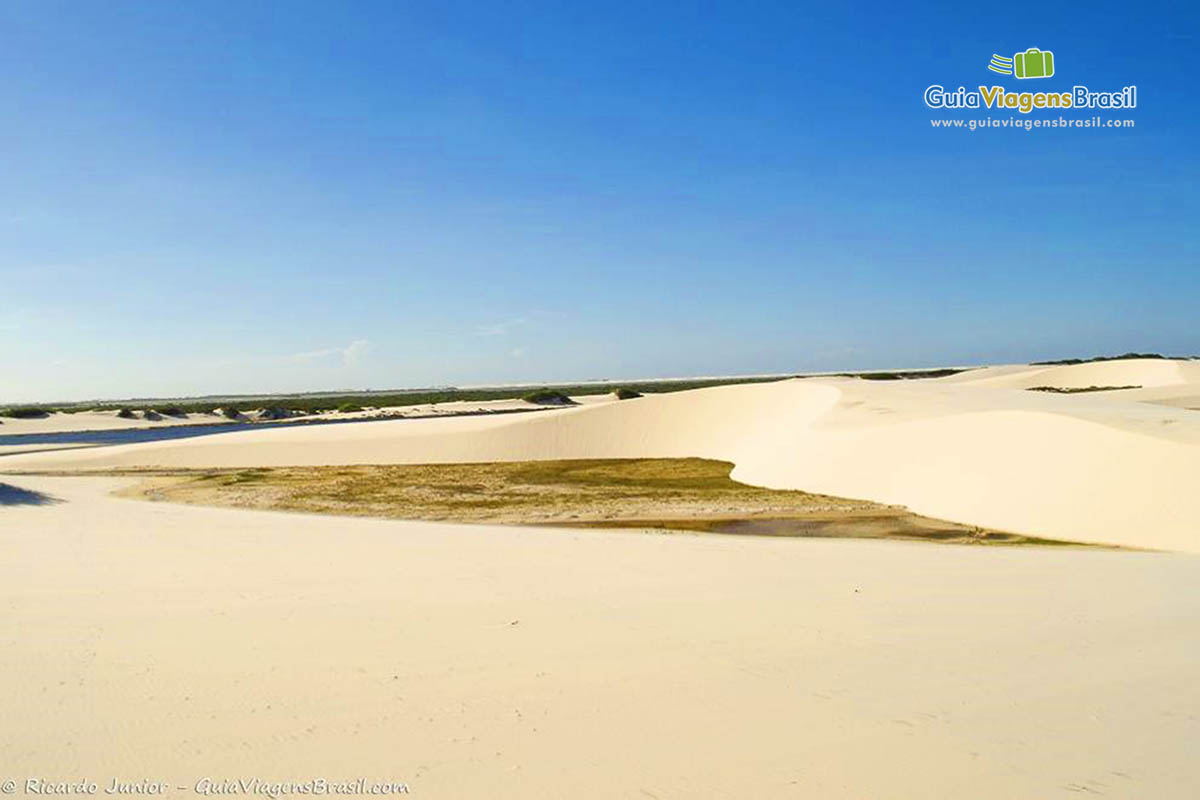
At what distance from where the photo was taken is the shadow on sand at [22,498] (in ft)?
50.0

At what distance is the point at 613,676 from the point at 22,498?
16.0m

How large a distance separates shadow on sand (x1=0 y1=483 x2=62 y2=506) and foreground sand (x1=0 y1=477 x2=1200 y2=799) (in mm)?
8432

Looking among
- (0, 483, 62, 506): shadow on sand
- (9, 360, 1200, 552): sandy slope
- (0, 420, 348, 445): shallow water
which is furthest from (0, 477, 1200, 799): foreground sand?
(0, 420, 348, 445): shallow water

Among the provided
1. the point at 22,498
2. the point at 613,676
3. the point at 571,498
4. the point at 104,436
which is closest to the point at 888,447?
the point at 571,498

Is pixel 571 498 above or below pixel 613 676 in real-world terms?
below

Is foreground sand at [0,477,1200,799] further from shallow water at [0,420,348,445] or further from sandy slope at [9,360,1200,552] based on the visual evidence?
shallow water at [0,420,348,445]

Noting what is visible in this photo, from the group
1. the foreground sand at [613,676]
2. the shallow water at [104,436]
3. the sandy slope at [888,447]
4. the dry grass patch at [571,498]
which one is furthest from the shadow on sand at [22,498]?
the shallow water at [104,436]

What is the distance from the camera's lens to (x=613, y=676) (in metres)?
4.61

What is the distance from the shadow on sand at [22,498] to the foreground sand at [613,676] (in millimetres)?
8432

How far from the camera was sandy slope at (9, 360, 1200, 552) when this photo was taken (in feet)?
41.6

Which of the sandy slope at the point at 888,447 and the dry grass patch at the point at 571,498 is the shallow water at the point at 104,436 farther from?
the dry grass patch at the point at 571,498

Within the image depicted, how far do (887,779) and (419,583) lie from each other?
487 centimetres

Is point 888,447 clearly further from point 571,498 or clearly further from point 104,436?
point 104,436

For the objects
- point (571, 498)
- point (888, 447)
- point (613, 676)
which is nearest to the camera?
point (613, 676)
